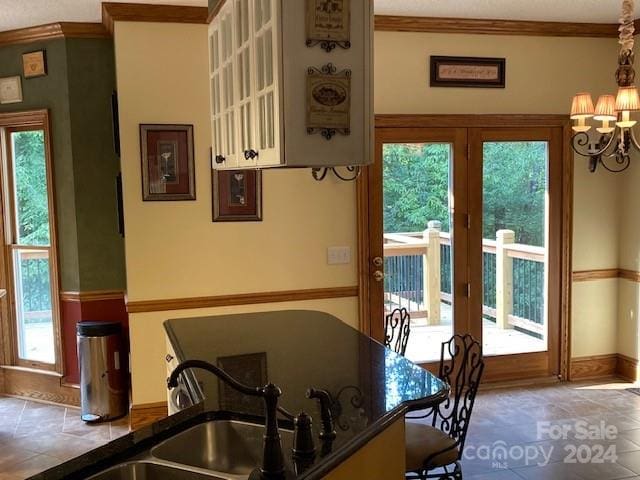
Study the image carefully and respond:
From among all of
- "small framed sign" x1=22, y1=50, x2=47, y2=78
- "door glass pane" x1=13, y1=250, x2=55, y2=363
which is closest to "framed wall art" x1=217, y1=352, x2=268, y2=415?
"door glass pane" x1=13, y1=250, x2=55, y2=363

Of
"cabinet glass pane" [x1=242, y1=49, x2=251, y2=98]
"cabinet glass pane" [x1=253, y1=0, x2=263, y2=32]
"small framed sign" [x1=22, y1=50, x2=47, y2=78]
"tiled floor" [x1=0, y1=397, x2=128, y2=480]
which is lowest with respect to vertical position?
"tiled floor" [x1=0, y1=397, x2=128, y2=480]

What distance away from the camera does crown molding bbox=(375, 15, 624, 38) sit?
14.9 ft

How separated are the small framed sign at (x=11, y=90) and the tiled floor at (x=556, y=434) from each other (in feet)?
12.9

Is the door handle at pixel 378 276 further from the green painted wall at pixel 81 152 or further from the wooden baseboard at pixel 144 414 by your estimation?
the green painted wall at pixel 81 152

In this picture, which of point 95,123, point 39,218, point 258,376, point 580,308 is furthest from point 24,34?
point 580,308

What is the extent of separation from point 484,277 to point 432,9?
196 centimetres

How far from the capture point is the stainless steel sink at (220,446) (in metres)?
1.85

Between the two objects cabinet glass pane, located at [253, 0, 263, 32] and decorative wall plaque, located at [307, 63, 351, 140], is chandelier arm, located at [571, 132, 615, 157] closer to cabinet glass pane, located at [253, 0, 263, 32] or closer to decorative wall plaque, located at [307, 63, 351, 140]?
decorative wall plaque, located at [307, 63, 351, 140]

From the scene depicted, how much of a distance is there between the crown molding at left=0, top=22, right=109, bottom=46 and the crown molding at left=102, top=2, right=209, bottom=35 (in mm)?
310

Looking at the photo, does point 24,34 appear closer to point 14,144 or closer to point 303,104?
point 14,144

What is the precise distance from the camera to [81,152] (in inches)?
182

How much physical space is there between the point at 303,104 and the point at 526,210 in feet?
11.6

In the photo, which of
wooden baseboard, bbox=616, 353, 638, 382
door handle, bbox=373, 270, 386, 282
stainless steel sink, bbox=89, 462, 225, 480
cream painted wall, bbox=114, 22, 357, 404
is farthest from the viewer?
wooden baseboard, bbox=616, 353, 638, 382

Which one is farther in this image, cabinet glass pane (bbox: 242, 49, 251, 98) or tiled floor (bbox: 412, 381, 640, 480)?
tiled floor (bbox: 412, 381, 640, 480)
